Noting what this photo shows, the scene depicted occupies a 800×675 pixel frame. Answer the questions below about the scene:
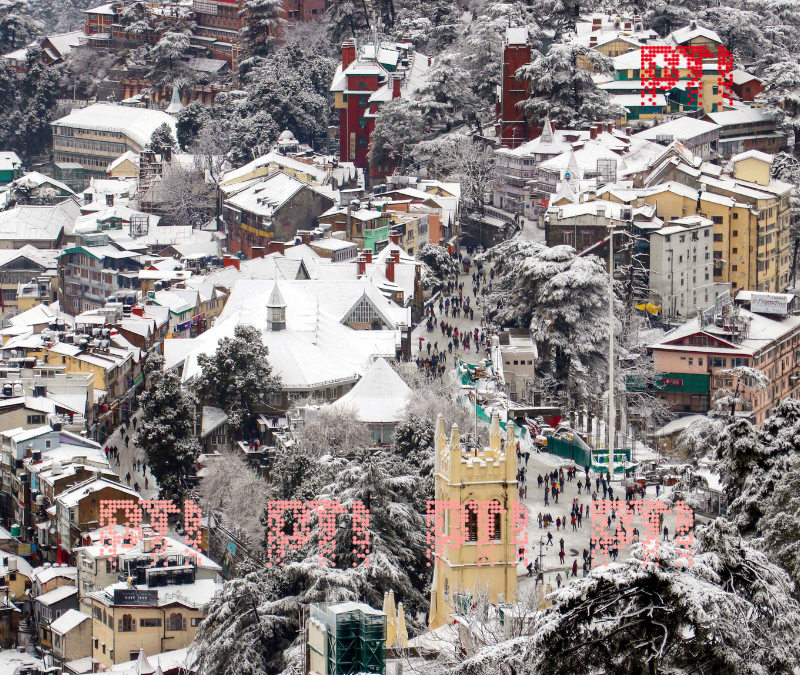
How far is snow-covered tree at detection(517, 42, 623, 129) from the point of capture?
9250 centimetres

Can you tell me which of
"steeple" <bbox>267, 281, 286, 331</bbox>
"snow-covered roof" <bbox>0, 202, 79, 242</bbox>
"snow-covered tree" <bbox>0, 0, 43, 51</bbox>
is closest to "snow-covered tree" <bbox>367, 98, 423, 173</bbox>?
"snow-covered roof" <bbox>0, 202, 79, 242</bbox>

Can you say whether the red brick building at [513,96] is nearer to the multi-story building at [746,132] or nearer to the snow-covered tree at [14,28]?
the multi-story building at [746,132]

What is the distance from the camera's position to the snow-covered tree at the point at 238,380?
6019 centimetres

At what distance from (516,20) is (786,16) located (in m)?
22.4

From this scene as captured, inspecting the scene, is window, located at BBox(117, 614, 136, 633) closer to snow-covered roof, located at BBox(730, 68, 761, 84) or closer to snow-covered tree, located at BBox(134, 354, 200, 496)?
snow-covered tree, located at BBox(134, 354, 200, 496)

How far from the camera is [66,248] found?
297 ft

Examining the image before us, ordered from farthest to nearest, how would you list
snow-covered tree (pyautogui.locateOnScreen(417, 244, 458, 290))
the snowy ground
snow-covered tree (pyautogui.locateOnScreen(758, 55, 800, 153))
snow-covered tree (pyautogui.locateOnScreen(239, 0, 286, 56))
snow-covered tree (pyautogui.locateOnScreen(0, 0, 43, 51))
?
snow-covered tree (pyautogui.locateOnScreen(0, 0, 43, 51))
snow-covered tree (pyautogui.locateOnScreen(239, 0, 286, 56))
snow-covered tree (pyautogui.locateOnScreen(758, 55, 800, 153))
snow-covered tree (pyautogui.locateOnScreen(417, 244, 458, 290))
the snowy ground

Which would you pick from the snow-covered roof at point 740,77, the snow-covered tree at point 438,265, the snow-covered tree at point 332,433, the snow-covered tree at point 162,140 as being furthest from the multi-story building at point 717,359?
the snow-covered tree at point 162,140

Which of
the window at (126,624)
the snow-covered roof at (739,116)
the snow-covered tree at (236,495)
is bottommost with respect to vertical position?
the window at (126,624)

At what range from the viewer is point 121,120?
115062mm

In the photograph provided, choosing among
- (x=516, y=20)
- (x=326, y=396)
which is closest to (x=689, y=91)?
(x=516, y=20)

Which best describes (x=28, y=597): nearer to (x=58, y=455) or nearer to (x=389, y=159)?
(x=58, y=455)

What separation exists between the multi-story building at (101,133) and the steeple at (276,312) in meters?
48.3

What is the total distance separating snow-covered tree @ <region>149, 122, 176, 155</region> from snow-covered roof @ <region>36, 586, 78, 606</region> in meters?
53.6
